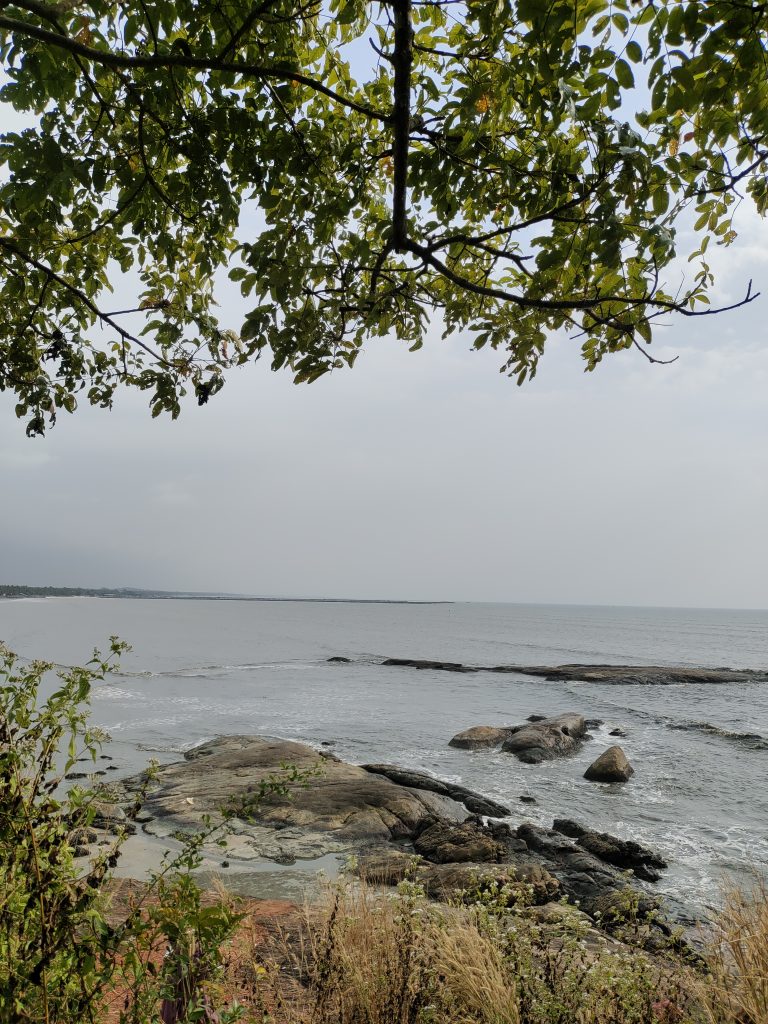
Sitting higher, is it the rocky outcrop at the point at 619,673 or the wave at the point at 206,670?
the rocky outcrop at the point at 619,673

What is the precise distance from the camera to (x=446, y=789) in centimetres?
1543

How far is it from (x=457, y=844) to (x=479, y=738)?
35.8ft

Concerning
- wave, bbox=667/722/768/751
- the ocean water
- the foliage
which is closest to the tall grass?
the foliage

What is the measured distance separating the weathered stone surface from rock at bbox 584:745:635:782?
5.14m

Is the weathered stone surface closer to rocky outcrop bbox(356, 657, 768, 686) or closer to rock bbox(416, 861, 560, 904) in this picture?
rock bbox(416, 861, 560, 904)

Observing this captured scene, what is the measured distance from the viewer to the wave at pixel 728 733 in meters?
24.2

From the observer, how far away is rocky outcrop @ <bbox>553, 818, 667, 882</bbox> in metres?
11.3

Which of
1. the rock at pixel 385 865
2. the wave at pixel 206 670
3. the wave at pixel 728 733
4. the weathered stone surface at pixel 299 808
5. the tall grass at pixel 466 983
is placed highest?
the tall grass at pixel 466 983

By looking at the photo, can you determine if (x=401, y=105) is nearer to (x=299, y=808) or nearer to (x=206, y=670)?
(x=299, y=808)

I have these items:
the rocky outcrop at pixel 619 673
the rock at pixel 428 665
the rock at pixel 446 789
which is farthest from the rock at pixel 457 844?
the rock at pixel 428 665

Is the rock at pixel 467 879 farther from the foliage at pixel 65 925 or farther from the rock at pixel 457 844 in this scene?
the foliage at pixel 65 925

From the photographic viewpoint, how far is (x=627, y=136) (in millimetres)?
2652

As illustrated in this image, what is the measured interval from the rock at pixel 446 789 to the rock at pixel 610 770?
385 centimetres

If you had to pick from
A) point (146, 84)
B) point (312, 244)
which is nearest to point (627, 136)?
point (312, 244)
